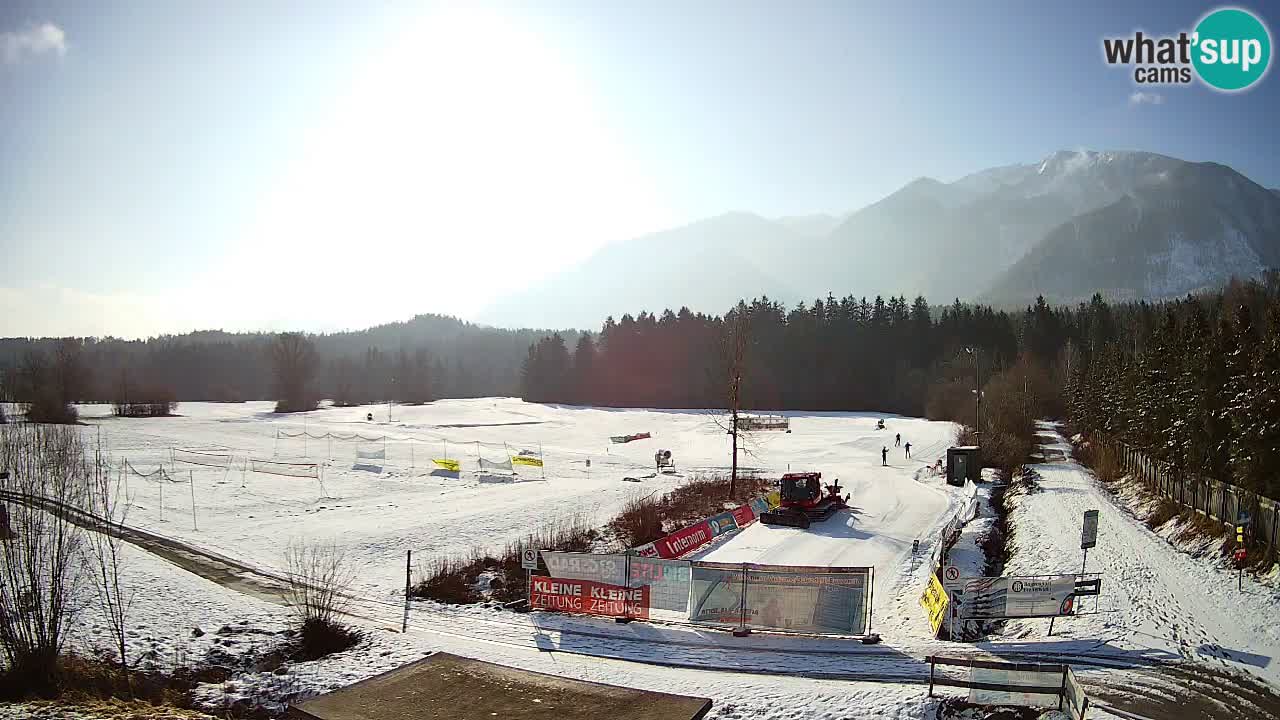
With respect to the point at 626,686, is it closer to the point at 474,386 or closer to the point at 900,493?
the point at 900,493

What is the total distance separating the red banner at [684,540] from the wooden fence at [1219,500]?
A: 688 inches

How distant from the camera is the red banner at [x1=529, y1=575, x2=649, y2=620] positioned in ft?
60.3

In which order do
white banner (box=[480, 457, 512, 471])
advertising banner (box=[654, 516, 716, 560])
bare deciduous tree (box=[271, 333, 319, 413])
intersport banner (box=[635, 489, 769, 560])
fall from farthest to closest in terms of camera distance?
bare deciduous tree (box=[271, 333, 319, 413]) < white banner (box=[480, 457, 512, 471]) < advertising banner (box=[654, 516, 716, 560]) < intersport banner (box=[635, 489, 769, 560])

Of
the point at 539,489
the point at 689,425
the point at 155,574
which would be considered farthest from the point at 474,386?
the point at 155,574

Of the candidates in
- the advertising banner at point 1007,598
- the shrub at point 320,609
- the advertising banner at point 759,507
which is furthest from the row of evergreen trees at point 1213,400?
the shrub at point 320,609

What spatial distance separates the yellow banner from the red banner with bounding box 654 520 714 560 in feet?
30.1

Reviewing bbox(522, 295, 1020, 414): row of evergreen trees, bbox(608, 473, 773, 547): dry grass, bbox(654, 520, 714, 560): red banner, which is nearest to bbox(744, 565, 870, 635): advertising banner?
bbox(654, 520, 714, 560): red banner

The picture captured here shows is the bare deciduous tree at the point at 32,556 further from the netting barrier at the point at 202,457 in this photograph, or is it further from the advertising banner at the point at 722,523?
the netting barrier at the point at 202,457

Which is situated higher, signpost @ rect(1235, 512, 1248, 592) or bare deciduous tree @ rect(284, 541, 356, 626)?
signpost @ rect(1235, 512, 1248, 592)

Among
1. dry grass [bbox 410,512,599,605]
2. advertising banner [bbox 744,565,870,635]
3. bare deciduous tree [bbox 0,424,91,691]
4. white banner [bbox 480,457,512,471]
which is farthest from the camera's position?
white banner [bbox 480,457,512,471]

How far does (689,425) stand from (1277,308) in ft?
233

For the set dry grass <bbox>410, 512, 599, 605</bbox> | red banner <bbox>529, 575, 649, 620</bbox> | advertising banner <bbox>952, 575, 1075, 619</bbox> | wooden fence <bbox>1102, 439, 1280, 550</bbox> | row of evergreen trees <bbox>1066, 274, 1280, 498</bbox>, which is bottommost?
dry grass <bbox>410, 512, 599, 605</bbox>

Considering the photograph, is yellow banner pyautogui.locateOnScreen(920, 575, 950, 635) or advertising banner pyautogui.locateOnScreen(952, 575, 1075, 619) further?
yellow banner pyautogui.locateOnScreen(920, 575, 950, 635)

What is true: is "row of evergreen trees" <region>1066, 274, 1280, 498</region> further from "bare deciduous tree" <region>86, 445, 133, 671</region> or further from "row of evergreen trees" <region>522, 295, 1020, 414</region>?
"row of evergreen trees" <region>522, 295, 1020, 414</region>
